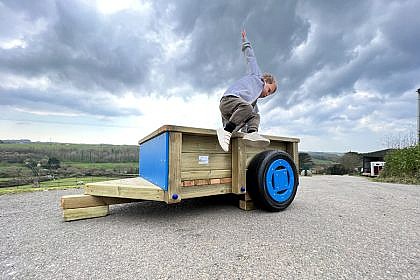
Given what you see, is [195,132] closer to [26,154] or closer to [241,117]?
[241,117]

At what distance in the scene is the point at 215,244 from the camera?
1802 mm

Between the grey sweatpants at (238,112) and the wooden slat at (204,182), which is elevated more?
the grey sweatpants at (238,112)

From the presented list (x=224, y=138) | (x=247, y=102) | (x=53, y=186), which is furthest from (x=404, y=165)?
(x=53, y=186)

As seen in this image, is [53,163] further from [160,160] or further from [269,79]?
[269,79]

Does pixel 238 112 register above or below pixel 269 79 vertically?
below

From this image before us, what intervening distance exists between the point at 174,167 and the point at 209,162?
491 millimetres

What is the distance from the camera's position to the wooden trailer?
2281 mm

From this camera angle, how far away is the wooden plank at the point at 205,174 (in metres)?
2.40

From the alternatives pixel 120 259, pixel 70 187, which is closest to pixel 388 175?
pixel 120 259

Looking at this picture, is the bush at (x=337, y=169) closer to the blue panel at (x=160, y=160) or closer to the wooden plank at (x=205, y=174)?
the wooden plank at (x=205, y=174)

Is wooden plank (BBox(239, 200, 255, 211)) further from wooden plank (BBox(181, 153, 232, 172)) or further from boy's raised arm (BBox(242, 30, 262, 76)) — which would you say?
boy's raised arm (BBox(242, 30, 262, 76))

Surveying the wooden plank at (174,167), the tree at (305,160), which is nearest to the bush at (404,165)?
the tree at (305,160)

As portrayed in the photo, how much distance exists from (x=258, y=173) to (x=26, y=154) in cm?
598

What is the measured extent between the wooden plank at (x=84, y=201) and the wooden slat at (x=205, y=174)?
37.5 inches
